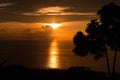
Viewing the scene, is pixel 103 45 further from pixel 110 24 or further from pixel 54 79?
pixel 54 79

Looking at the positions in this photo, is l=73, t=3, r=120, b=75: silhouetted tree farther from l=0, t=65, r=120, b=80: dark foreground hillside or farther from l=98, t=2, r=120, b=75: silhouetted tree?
l=0, t=65, r=120, b=80: dark foreground hillside

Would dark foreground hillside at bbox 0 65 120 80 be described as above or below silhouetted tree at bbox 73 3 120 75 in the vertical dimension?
below

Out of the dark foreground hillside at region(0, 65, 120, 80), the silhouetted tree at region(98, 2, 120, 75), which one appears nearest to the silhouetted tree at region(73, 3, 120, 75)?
the silhouetted tree at region(98, 2, 120, 75)

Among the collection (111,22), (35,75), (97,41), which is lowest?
(35,75)

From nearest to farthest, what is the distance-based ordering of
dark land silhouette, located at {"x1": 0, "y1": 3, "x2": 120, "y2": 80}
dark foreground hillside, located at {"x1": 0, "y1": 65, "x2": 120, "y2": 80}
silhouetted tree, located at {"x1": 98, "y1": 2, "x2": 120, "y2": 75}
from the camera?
1. dark foreground hillside, located at {"x1": 0, "y1": 65, "x2": 120, "y2": 80}
2. dark land silhouette, located at {"x1": 0, "y1": 3, "x2": 120, "y2": 80}
3. silhouetted tree, located at {"x1": 98, "y1": 2, "x2": 120, "y2": 75}

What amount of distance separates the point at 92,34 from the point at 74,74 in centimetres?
851

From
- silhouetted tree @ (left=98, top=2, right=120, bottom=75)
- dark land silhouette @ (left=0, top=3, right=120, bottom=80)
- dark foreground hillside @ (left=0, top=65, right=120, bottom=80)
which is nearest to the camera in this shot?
→ dark foreground hillside @ (left=0, top=65, right=120, bottom=80)

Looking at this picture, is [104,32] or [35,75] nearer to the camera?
[35,75]

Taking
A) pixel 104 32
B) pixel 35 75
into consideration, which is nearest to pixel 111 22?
pixel 104 32

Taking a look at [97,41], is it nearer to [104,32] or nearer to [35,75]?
[104,32]

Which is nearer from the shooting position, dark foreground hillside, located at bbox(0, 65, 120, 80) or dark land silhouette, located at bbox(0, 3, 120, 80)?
dark foreground hillside, located at bbox(0, 65, 120, 80)

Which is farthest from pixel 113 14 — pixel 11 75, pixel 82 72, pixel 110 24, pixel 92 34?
pixel 11 75

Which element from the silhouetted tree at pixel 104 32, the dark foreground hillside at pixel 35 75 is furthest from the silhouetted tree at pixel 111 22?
the dark foreground hillside at pixel 35 75

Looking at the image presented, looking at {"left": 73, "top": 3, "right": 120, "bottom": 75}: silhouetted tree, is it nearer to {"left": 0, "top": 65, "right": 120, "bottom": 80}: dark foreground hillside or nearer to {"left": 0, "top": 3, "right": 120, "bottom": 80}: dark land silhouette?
{"left": 0, "top": 3, "right": 120, "bottom": 80}: dark land silhouette
